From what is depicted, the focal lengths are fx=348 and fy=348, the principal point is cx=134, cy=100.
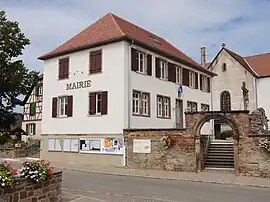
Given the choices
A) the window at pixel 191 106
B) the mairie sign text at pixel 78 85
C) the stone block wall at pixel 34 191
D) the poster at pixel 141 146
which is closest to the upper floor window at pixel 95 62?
the mairie sign text at pixel 78 85

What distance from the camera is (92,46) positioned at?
2488 cm

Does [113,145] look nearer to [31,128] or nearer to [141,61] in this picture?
[141,61]

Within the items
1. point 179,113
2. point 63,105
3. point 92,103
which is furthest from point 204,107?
point 63,105

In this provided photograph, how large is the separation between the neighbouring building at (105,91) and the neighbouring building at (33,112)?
1396 centimetres

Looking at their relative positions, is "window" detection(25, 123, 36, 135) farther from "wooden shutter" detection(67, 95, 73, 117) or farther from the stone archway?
the stone archway

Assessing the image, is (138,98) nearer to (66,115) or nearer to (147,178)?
(66,115)

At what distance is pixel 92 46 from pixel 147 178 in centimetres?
1154

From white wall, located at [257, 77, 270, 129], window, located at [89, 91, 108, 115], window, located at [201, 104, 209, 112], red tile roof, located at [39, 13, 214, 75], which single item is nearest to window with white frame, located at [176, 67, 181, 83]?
red tile roof, located at [39, 13, 214, 75]

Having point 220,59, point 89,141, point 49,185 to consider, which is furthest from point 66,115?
point 220,59

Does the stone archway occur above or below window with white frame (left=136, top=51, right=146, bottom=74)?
below

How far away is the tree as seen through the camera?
37.6 metres

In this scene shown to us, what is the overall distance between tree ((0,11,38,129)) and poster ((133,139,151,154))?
21489 mm

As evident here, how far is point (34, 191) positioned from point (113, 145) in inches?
571

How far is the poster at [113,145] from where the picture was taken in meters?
22.4
